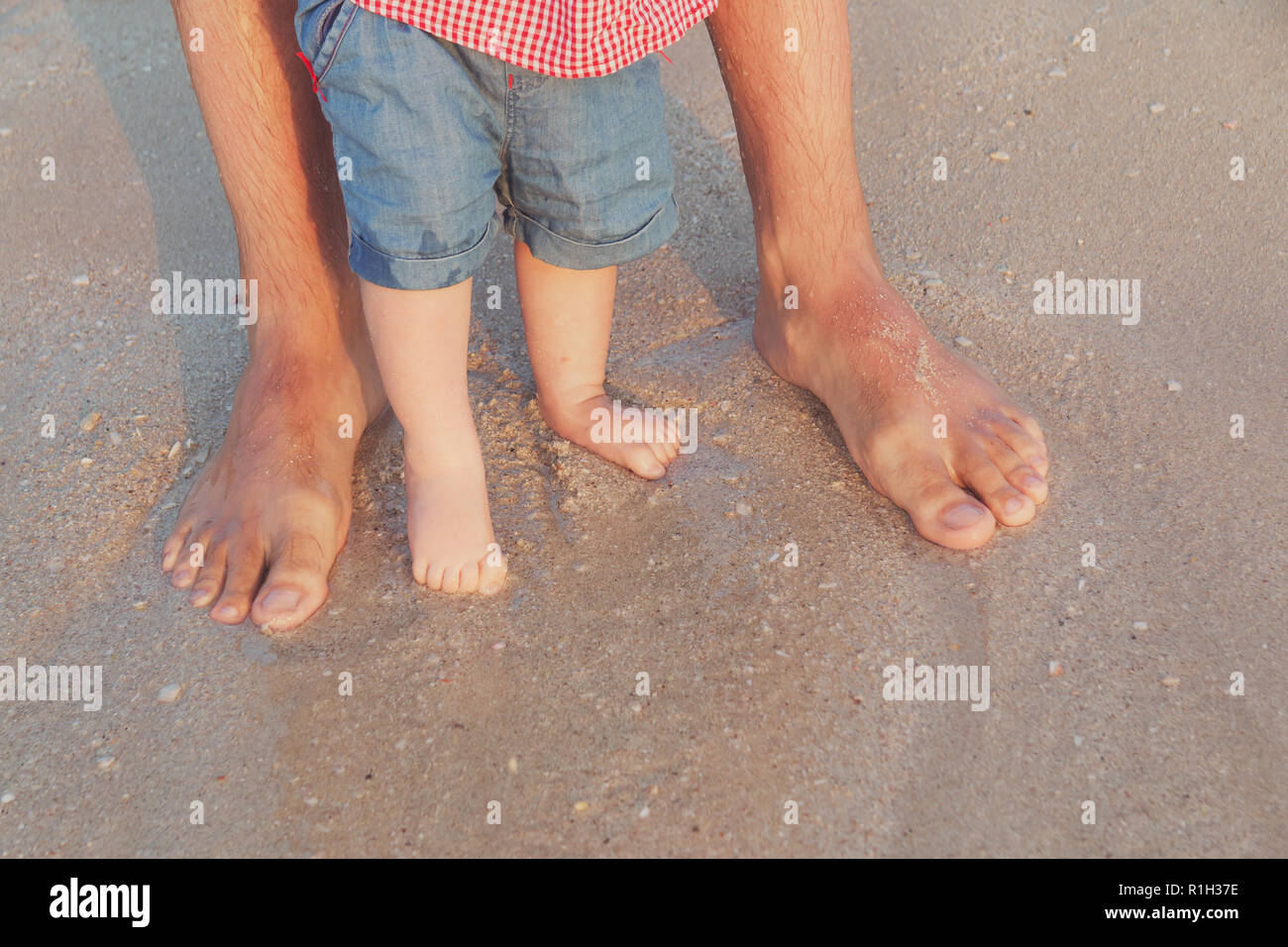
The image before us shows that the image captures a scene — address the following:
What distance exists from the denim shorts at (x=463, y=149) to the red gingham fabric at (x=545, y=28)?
4 centimetres

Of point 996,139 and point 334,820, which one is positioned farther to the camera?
point 996,139

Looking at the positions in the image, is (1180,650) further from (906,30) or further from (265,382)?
(906,30)

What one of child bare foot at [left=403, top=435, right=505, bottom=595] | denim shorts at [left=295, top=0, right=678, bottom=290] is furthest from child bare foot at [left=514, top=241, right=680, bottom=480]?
child bare foot at [left=403, top=435, right=505, bottom=595]

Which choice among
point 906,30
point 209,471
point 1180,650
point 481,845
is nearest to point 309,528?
point 209,471

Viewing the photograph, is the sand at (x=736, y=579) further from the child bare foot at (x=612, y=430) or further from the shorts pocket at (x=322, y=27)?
the shorts pocket at (x=322, y=27)

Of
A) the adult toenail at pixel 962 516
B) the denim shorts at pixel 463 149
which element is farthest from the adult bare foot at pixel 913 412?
the denim shorts at pixel 463 149

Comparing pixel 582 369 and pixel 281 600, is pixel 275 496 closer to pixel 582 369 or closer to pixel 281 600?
pixel 281 600

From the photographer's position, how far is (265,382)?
6.07 ft

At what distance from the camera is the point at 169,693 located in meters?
1.55

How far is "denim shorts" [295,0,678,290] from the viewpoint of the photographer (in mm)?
1375

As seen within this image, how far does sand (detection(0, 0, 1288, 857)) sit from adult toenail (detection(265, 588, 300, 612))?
6cm
